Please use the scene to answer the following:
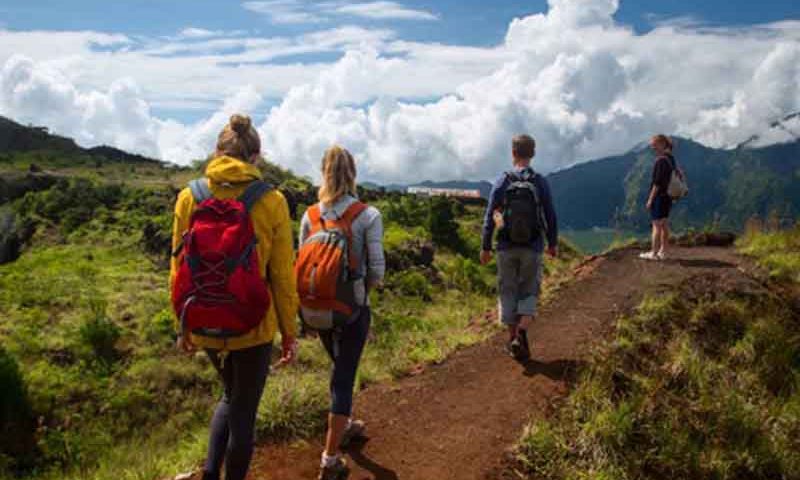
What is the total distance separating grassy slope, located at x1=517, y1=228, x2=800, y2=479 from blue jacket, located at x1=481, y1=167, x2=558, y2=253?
1.21 m

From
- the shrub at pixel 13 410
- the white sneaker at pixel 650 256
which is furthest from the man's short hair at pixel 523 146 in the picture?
the shrub at pixel 13 410

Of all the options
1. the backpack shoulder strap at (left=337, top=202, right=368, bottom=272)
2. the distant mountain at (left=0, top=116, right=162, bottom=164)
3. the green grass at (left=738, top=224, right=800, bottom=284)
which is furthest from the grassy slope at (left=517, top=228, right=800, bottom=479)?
the distant mountain at (left=0, top=116, right=162, bottom=164)

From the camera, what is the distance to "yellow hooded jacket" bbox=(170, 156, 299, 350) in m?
3.50

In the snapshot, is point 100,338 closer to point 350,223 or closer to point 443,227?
point 350,223

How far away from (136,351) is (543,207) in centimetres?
958

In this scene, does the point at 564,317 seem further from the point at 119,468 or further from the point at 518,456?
the point at 119,468

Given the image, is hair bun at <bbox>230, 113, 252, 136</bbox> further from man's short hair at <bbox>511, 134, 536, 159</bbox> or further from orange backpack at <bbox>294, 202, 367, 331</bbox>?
man's short hair at <bbox>511, 134, 536, 159</bbox>

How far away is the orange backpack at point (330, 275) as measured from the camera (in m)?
4.08

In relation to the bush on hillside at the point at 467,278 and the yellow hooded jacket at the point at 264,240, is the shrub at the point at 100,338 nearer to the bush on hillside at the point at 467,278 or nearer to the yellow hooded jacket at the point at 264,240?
the bush on hillside at the point at 467,278

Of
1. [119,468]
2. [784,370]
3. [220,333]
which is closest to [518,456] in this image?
[220,333]

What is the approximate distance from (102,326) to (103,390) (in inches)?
67.0

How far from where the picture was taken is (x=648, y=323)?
7.78 meters

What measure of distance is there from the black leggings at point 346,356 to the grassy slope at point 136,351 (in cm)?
134

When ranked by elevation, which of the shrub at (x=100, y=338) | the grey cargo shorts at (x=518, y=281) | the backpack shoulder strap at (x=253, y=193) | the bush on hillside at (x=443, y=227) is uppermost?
the backpack shoulder strap at (x=253, y=193)
